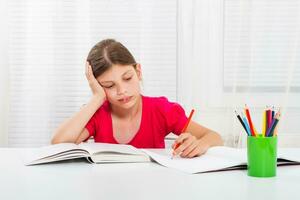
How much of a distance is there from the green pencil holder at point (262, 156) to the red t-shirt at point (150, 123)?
0.83 m

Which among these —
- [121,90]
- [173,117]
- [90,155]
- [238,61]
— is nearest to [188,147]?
[90,155]

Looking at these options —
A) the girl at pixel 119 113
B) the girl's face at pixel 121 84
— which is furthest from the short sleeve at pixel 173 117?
the girl's face at pixel 121 84

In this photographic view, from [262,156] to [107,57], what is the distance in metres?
0.88

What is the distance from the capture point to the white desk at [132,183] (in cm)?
89

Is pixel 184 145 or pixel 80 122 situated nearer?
pixel 184 145

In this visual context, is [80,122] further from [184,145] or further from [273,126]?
[273,126]

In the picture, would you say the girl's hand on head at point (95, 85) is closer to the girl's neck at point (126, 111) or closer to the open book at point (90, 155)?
the girl's neck at point (126, 111)

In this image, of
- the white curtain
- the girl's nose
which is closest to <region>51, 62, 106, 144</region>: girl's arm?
the girl's nose

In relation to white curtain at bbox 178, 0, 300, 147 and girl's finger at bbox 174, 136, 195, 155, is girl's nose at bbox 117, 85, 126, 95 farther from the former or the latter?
white curtain at bbox 178, 0, 300, 147

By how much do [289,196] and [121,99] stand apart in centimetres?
93

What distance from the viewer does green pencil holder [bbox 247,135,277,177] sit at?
104 cm

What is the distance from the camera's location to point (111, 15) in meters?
2.41

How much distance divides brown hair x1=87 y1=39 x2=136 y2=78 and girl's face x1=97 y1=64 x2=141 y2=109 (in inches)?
0.7

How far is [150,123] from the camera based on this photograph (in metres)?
1.90
